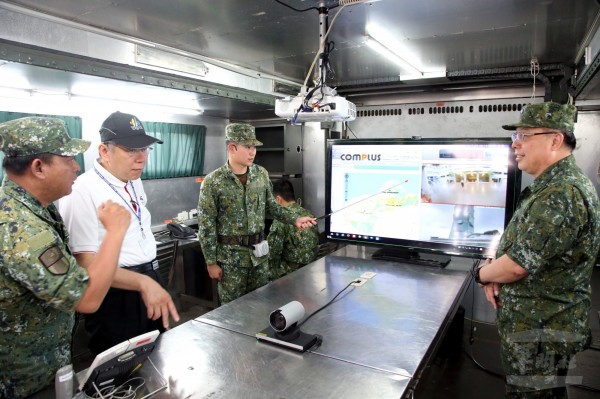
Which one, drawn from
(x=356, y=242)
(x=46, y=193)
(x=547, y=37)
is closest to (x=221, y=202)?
(x=356, y=242)

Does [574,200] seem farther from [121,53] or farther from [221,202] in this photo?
[121,53]

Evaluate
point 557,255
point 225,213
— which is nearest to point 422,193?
point 557,255

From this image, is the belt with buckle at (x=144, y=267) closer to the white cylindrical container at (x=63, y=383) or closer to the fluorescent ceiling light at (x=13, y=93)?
the white cylindrical container at (x=63, y=383)

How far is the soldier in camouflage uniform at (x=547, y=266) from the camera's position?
159 centimetres

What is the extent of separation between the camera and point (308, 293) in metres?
2.00

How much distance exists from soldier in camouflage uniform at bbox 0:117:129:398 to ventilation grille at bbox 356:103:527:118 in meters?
2.74

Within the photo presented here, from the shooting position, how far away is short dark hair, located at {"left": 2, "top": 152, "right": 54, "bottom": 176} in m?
1.30

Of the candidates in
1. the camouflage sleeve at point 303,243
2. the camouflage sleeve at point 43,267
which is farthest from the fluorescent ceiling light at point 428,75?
the camouflage sleeve at point 43,267

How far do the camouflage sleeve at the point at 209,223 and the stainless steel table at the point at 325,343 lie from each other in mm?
670

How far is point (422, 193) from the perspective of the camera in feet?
8.32

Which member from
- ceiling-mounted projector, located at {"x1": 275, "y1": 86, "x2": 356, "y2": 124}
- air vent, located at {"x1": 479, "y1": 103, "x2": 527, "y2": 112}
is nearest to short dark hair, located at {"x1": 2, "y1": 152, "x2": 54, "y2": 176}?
ceiling-mounted projector, located at {"x1": 275, "y1": 86, "x2": 356, "y2": 124}

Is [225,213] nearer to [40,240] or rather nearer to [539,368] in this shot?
[40,240]

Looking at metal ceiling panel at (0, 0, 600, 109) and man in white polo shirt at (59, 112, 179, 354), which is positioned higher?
metal ceiling panel at (0, 0, 600, 109)

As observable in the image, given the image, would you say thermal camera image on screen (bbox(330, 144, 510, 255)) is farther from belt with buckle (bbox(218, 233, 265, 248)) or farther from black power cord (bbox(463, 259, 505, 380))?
belt with buckle (bbox(218, 233, 265, 248))
